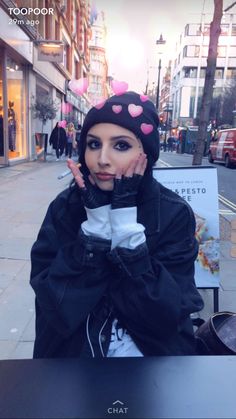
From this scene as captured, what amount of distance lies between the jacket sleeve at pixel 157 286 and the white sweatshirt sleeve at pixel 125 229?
0.02 m

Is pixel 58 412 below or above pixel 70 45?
below

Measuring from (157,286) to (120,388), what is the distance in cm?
→ 39

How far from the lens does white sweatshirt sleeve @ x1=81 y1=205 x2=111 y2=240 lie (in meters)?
1.33

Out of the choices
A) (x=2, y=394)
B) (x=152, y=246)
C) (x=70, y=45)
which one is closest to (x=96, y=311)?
(x=152, y=246)

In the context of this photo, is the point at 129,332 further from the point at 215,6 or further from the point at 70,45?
the point at 70,45

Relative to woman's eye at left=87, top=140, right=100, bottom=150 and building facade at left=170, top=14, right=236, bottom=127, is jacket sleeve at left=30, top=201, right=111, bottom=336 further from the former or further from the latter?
building facade at left=170, top=14, right=236, bottom=127

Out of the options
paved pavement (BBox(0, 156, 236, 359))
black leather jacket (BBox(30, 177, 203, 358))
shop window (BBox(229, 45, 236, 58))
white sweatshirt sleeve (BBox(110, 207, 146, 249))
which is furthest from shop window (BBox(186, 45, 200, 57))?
white sweatshirt sleeve (BBox(110, 207, 146, 249))

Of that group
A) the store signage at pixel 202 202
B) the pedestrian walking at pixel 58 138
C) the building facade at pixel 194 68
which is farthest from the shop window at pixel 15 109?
the building facade at pixel 194 68

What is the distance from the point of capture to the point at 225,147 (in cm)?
2070

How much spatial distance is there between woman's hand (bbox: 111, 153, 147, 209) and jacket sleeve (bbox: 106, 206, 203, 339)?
166 mm

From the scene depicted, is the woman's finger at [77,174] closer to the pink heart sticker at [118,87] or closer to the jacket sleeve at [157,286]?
the jacket sleeve at [157,286]

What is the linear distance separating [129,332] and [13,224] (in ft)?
16.8

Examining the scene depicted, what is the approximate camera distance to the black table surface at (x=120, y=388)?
99 centimetres

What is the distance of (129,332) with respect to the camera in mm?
1441
